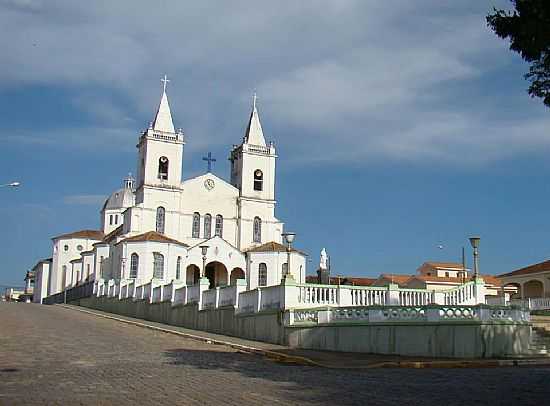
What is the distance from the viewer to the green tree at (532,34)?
447 inches

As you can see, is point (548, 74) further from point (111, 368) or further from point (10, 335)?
point (10, 335)

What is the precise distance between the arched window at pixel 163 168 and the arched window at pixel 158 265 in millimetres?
8239

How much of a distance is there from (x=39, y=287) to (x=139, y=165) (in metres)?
40.0

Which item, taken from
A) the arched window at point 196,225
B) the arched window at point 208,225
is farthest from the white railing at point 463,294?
the arched window at point 208,225

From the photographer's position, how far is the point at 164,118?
64375 millimetres

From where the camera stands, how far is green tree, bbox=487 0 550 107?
447 inches

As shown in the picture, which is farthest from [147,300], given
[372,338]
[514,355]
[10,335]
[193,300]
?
[514,355]

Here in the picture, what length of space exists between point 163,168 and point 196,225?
19.2 feet

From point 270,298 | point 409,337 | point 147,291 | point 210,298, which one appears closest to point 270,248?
point 147,291

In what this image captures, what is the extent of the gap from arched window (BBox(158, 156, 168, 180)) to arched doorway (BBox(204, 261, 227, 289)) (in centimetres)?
881

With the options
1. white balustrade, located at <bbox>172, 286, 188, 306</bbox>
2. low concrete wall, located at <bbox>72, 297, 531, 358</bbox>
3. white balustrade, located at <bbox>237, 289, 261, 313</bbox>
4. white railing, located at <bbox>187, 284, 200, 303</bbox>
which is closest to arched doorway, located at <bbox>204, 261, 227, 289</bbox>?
white balustrade, located at <bbox>172, 286, 188, 306</bbox>

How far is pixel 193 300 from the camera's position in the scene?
33219 millimetres

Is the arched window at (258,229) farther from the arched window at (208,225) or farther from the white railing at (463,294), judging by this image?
the white railing at (463,294)

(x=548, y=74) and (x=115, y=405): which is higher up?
(x=548, y=74)
